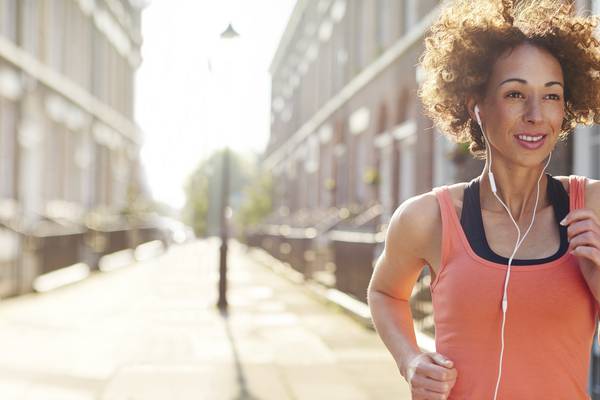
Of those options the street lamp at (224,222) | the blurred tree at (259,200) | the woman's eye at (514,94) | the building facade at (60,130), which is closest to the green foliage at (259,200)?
the blurred tree at (259,200)

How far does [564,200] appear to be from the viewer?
6.54 feet

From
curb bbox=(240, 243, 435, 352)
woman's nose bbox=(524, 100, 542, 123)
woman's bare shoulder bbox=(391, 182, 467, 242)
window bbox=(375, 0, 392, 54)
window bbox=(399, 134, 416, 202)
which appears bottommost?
curb bbox=(240, 243, 435, 352)

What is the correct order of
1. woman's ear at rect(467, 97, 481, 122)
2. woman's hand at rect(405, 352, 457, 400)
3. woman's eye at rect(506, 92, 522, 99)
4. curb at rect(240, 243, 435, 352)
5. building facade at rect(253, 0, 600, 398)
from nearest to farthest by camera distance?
woman's hand at rect(405, 352, 457, 400) < woman's eye at rect(506, 92, 522, 99) < woman's ear at rect(467, 97, 481, 122) < curb at rect(240, 243, 435, 352) < building facade at rect(253, 0, 600, 398)

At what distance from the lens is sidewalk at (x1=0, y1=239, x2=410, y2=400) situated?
21.5ft

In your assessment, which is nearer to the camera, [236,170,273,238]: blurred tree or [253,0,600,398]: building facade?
[253,0,600,398]: building facade

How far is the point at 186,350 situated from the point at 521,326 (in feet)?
22.5

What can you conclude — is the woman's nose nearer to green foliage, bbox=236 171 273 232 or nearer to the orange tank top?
the orange tank top

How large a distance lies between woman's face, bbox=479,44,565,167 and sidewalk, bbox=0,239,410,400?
15.0 feet

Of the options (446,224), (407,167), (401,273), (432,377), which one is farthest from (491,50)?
(407,167)

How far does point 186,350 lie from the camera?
8.41 meters

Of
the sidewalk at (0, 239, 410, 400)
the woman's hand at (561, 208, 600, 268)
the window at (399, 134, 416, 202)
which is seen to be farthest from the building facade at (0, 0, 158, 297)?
the woman's hand at (561, 208, 600, 268)

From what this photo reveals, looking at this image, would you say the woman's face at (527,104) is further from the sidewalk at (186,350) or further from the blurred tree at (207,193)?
the blurred tree at (207,193)

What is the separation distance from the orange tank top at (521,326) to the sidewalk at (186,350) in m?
4.49

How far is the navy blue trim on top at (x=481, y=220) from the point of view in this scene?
1897mm
